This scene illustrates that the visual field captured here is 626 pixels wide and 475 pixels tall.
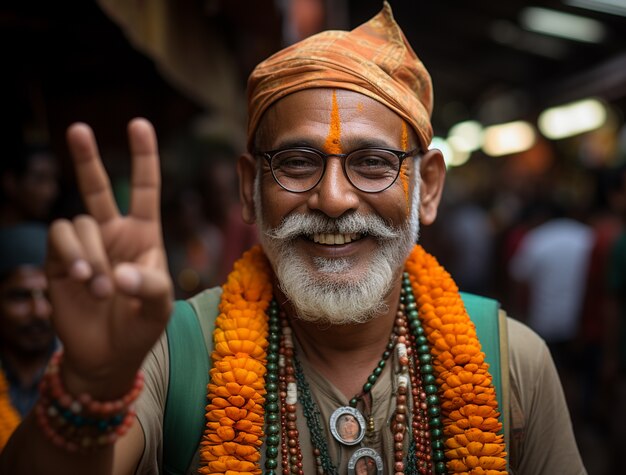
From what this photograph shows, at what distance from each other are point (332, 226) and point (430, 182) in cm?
54

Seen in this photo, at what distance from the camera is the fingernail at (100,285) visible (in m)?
1.33

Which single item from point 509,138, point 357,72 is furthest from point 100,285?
point 509,138

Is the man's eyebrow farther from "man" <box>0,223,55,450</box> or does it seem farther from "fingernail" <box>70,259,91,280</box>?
"man" <box>0,223,55,450</box>

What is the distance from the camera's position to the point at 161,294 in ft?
4.50

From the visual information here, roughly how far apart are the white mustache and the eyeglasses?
3.7 inches

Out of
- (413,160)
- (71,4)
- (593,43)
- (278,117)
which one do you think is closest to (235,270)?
(278,117)

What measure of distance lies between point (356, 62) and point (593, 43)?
858 centimetres

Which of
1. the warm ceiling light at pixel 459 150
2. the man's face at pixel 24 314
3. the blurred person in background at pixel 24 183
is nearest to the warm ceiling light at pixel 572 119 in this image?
the warm ceiling light at pixel 459 150

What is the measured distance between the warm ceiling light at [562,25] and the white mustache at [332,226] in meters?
7.30

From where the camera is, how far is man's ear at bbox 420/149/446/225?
2.43m

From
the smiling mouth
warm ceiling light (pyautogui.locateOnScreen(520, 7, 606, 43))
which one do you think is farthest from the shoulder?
warm ceiling light (pyautogui.locateOnScreen(520, 7, 606, 43))

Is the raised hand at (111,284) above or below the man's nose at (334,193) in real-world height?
below

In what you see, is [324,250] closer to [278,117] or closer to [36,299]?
[278,117]

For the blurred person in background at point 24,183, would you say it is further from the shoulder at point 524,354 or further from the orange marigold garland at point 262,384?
the shoulder at point 524,354
